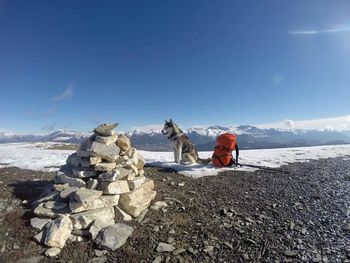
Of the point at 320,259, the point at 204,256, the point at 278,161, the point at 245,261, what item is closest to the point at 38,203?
the point at 204,256

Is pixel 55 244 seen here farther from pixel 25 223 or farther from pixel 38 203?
pixel 38 203

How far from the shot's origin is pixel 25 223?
965 cm

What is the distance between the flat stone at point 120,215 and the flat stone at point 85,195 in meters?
0.91

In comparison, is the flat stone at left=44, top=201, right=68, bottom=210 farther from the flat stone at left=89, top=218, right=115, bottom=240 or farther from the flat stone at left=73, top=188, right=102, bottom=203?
the flat stone at left=89, top=218, right=115, bottom=240

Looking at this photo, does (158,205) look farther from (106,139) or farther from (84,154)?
(84,154)

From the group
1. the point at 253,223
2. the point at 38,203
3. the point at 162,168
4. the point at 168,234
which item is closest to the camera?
the point at 168,234

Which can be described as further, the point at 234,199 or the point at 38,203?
the point at 234,199

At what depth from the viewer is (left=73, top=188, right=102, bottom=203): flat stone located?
946 cm

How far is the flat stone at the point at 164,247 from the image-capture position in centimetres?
834

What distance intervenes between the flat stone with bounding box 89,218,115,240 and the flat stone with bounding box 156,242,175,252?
209cm

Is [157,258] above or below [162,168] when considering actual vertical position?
below

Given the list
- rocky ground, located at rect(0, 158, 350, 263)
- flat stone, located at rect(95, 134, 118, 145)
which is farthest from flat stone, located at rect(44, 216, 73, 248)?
flat stone, located at rect(95, 134, 118, 145)

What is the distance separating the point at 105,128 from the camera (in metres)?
12.2

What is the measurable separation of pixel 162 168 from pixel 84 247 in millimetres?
9487
